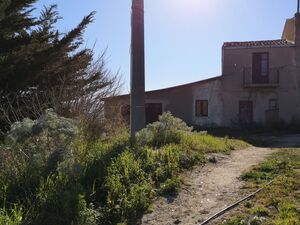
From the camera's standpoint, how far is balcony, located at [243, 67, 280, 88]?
3309 cm

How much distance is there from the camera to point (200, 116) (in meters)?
33.8

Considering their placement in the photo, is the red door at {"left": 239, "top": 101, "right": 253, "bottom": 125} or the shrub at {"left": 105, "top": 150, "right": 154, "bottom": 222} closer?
the shrub at {"left": 105, "top": 150, "right": 154, "bottom": 222}

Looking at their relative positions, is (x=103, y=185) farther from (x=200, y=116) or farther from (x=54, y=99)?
(x=200, y=116)

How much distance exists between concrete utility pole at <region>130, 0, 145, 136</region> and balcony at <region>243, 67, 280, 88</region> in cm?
2299

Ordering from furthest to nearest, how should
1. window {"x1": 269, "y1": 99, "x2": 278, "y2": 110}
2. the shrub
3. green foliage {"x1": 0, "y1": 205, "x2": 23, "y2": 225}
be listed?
window {"x1": 269, "y1": 99, "x2": 278, "y2": 110}, the shrub, green foliage {"x1": 0, "y1": 205, "x2": 23, "y2": 225}

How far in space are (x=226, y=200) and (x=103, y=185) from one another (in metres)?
2.06

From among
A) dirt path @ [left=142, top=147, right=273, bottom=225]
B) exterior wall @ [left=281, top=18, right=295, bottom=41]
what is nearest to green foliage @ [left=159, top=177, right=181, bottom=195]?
dirt path @ [left=142, top=147, right=273, bottom=225]

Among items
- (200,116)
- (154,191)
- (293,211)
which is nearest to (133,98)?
(154,191)

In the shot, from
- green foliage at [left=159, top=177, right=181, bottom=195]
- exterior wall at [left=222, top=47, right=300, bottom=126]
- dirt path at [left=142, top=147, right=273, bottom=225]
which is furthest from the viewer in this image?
exterior wall at [left=222, top=47, right=300, bottom=126]

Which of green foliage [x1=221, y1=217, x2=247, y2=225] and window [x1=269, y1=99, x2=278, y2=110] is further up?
window [x1=269, y1=99, x2=278, y2=110]

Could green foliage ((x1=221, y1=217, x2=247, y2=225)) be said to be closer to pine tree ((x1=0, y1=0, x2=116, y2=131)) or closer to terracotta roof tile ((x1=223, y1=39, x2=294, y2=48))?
pine tree ((x1=0, y1=0, x2=116, y2=131))

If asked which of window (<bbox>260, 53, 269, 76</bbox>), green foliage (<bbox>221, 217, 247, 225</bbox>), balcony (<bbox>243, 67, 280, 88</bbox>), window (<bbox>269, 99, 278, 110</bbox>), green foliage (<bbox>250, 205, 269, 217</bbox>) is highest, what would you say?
window (<bbox>260, 53, 269, 76</bbox>)

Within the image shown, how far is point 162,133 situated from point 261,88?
23.1m

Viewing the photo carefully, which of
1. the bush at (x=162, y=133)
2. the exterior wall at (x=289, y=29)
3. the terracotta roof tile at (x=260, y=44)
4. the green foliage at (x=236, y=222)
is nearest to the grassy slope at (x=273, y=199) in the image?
the green foliage at (x=236, y=222)
